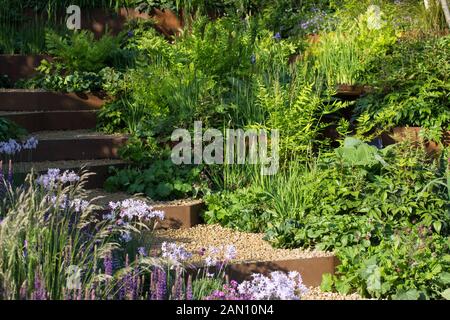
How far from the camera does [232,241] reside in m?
5.09

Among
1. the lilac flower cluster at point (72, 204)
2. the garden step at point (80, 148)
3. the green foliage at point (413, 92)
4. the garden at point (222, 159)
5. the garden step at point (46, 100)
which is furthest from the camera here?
the garden step at point (46, 100)

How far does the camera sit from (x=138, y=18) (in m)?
9.37

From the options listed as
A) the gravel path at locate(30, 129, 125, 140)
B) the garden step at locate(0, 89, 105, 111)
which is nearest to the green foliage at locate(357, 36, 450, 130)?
the gravel path at locate(30, 129, 125, 140)

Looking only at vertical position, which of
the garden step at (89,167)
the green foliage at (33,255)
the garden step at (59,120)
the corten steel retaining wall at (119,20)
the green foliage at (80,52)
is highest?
the corten steel retaining wall at (119,20)

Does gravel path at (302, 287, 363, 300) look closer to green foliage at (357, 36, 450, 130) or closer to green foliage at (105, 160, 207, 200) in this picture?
green foliage at (105, 160, 207, 200)

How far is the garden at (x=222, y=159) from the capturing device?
3832mm

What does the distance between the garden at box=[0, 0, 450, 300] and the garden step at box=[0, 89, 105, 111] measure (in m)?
0.01

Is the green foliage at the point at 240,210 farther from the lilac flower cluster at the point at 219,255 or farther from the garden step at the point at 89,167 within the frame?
the garden step at the point at 89,167

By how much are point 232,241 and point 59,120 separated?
2864 millimetres

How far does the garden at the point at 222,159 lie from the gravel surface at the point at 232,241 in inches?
0.8

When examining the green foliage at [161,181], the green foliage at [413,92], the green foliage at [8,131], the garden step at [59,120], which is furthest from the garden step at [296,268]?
the garden step at [59,120]

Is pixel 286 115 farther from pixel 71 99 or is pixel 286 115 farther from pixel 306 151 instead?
pixel 71 99

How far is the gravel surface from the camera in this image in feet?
15.5
